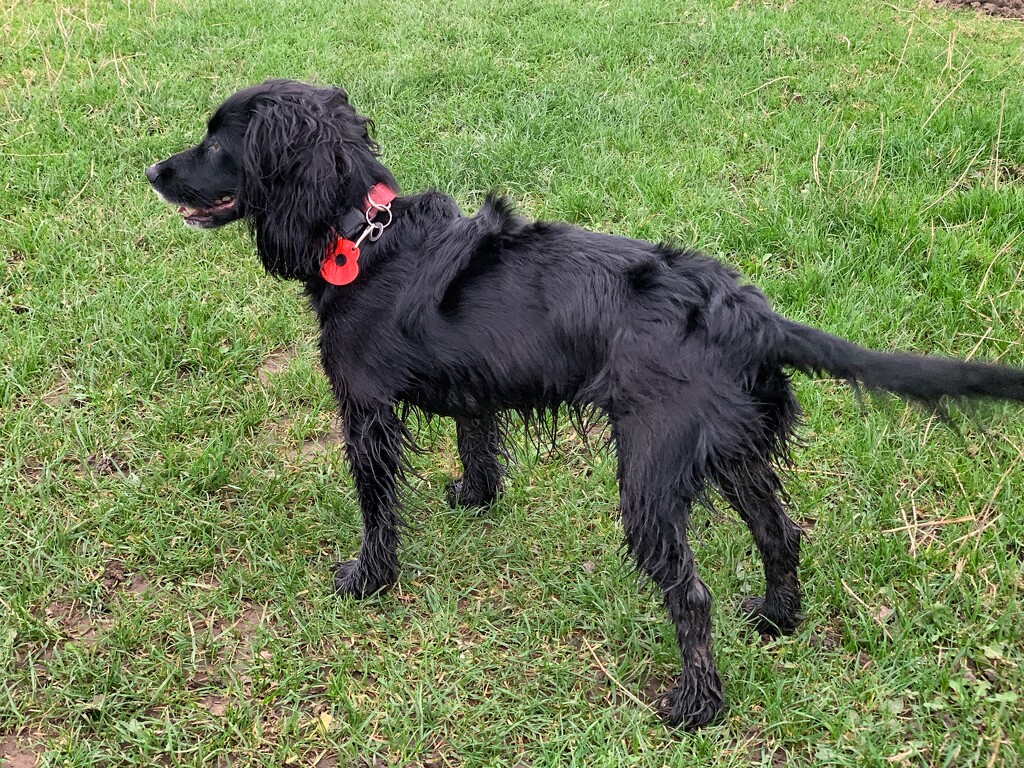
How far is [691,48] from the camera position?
6.70 meters

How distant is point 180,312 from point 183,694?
2.25m

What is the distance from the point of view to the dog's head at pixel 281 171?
8.90ft

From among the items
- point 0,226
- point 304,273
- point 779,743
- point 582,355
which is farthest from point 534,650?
point 0,226

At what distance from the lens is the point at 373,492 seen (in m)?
3.00

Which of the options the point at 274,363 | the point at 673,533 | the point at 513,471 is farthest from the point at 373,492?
the point at 274,363

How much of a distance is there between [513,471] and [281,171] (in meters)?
1.57

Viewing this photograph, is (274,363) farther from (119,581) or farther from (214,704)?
(214,704)

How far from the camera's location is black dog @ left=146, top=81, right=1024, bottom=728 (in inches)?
91.7

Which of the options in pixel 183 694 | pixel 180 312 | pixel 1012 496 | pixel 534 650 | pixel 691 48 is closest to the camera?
pixel 183 694

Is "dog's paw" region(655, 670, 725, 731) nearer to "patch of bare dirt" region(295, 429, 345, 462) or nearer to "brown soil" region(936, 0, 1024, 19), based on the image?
"patch of bare dirt" region(295, 429, 345, 462)

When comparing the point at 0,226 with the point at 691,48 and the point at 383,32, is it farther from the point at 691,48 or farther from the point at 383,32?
the point at 691,48

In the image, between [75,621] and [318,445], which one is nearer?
[75,621]

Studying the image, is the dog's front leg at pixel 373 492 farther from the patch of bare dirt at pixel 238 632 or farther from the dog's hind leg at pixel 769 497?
the dog's hind leg at pixel 769 497

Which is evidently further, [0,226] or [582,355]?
[0,226]
